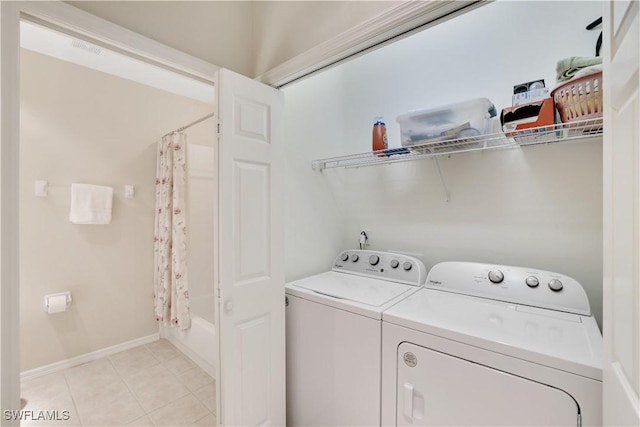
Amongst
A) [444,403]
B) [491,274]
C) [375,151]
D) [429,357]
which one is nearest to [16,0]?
[375,151]

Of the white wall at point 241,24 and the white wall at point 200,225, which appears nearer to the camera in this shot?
the white wall at point 241,24

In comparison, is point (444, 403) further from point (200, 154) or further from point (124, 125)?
point (124, 125)

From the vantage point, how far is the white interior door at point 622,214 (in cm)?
50

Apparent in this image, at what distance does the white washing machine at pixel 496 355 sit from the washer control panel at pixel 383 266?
24cm

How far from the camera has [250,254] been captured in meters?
1.46

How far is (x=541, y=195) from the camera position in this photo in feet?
4.90

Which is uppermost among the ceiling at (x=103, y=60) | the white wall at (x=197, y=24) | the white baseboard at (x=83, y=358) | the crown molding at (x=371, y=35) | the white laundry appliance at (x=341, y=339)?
the ceiling at (x=103, y=60)

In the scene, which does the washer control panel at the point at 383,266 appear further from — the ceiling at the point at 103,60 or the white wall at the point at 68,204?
the white wall at the point at 68,204

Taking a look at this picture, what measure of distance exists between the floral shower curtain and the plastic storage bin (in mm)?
2115

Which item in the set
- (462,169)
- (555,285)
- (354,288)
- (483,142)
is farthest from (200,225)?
(555,285)

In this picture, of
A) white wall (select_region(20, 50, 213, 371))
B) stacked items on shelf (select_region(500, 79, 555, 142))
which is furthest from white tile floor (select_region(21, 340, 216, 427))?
stacked items on shelf (select_region(500, 79, 555, 142))

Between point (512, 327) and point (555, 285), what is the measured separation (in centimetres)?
41

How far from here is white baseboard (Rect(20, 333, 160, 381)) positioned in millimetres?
2241

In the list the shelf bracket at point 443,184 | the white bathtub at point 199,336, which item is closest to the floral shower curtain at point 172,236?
the white bathtub at point 199,336
